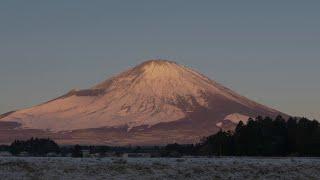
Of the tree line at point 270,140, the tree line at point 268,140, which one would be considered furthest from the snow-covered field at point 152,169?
the tree line at point 270,140

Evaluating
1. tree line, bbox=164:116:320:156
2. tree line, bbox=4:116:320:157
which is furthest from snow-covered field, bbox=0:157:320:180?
tree line, bbox=164:116:320:156

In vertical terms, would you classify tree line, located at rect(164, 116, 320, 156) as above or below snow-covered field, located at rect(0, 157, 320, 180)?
above

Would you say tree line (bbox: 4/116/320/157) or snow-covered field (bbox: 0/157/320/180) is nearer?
snow-covered field (bbox: 0/157/320/180)

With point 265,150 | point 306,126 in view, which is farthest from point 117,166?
point 306,126

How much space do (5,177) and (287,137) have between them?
45.6 meters

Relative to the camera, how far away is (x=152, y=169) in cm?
3966

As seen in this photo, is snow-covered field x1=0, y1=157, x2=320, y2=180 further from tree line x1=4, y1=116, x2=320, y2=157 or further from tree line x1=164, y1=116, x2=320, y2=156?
tree line x1=164, y1=116, x2=320, y2=156

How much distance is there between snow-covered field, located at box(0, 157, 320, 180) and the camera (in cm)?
3794

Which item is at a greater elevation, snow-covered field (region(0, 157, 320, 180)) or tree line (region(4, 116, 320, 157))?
tree line (region(4, 116, 320, 157))

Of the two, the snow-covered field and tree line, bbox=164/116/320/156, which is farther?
tree line, bbox=164/116/320/156

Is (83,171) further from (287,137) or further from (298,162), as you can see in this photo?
(287,137)

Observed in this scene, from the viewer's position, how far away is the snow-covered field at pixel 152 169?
37938 mm

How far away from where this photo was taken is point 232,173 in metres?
39.7

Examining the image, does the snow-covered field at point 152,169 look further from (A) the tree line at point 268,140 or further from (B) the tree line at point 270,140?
(B) the tree line at point 270,140
